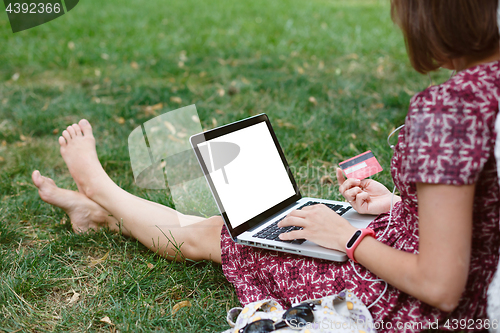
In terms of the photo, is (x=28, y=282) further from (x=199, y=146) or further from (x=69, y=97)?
(x=69, y=97)

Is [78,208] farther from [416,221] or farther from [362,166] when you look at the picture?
[416,221]

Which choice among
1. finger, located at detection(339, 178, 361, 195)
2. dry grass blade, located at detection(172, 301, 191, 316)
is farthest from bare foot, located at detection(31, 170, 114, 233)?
finger, located at detection(339, 178, 361, 195)

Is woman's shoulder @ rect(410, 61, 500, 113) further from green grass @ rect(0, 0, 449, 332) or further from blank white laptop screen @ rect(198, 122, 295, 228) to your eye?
green grass @ rect(0, 0, 449, 332)

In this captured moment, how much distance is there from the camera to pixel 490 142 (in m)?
1.10

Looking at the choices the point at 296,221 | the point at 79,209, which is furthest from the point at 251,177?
the point at 79,209

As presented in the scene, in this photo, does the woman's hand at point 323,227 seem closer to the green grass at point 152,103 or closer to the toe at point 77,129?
the green grass at point 152,103

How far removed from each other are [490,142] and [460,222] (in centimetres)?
22

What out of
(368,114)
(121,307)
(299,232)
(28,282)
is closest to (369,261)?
(299,232)

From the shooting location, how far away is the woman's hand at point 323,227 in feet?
4.62

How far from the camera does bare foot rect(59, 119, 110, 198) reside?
2.25m

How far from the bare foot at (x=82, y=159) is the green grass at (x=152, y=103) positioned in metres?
0.27

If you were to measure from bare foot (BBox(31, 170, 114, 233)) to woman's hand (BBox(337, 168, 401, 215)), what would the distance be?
121 cm

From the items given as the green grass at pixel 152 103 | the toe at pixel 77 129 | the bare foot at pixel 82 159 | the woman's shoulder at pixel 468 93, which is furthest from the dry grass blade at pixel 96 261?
the woman's shoulder at pixel 468 93

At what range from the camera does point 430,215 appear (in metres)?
1.10
